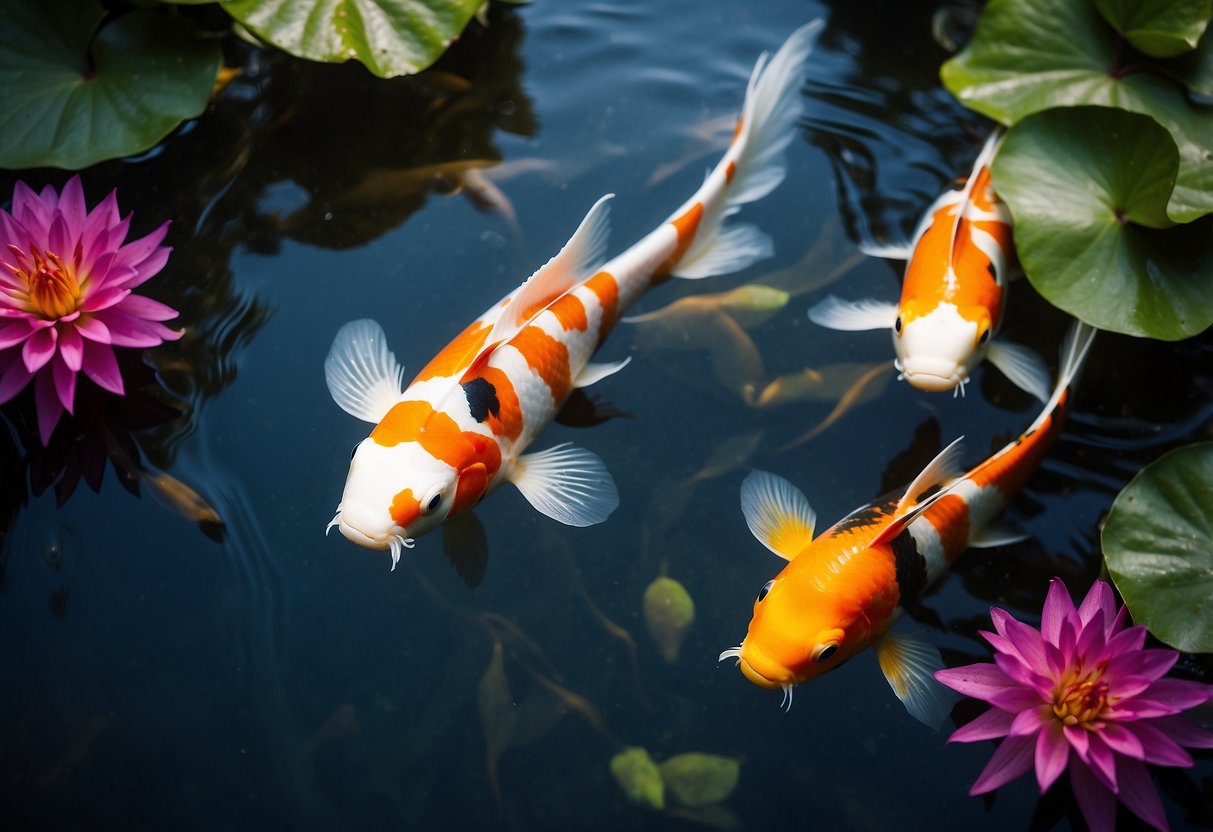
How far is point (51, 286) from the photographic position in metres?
1.65

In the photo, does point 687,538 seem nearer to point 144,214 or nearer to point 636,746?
point 636,746

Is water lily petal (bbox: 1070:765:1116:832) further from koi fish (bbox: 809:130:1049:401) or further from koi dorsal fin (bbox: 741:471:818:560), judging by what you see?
koi fish (bbox: 809:130:1049:401)

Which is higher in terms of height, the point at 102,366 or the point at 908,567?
the point at 102,366

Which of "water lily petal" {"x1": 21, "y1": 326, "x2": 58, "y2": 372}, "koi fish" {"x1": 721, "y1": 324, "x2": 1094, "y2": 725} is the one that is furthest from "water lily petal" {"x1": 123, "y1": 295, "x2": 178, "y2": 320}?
"koi fish" {"x1": 721, "y1": 324, "x2": 1094, "y2": 725}

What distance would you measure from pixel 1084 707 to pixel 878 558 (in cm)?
34

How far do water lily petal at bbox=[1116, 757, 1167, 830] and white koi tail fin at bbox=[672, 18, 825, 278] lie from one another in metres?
1.10

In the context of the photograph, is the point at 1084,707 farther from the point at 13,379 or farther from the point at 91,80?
the point at 91,80

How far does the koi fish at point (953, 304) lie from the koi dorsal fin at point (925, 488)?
0.15 metres

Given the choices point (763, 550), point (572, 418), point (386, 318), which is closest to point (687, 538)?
point (763, 550)

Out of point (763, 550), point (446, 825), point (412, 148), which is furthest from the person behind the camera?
point (412, 148)

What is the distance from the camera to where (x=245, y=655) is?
1.63 meters

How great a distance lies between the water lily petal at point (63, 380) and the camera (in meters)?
1.68

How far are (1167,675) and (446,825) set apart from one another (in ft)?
3.70

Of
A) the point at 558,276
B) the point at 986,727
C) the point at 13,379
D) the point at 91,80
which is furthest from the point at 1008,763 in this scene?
the point at 91,80
